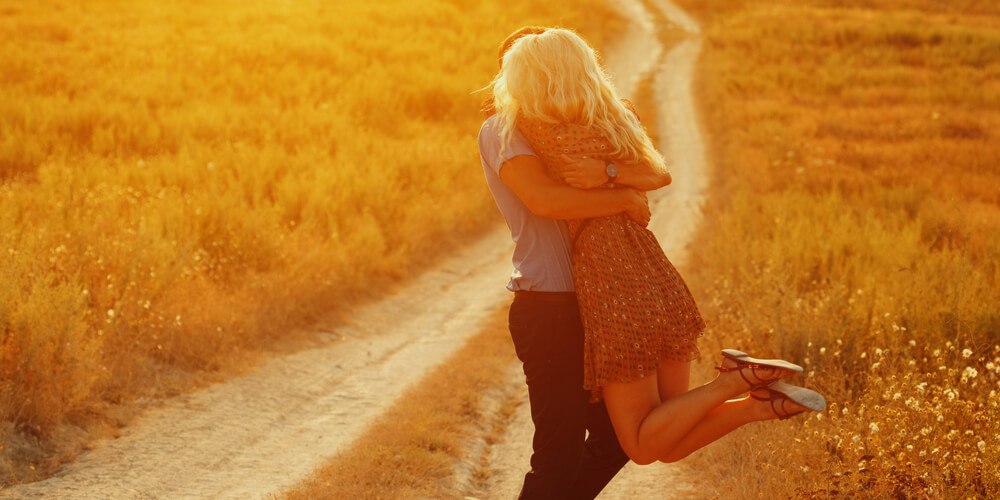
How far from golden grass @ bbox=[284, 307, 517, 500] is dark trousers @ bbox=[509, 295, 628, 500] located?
1742 mm

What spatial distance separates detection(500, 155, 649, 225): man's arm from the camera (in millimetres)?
3498

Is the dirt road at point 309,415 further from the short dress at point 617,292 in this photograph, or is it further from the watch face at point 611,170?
the watch face at point 611,170

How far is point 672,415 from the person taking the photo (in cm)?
353

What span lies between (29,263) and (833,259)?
281 inches

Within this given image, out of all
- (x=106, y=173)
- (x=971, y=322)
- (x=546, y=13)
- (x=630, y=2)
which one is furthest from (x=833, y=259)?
(x=630, y=2)

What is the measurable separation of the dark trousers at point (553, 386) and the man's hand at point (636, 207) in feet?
1.34

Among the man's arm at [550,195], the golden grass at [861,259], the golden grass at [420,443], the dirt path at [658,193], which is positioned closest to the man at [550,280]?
the man's arm at [550,195]

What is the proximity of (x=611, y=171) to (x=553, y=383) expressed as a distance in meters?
0.79

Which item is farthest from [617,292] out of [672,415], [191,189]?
[191,189]

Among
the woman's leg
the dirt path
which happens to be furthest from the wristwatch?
the dirt path

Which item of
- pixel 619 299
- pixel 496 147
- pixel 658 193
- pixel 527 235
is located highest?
pixel 496 147

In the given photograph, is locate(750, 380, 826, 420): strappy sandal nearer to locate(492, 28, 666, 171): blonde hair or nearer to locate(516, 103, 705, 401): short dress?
locate(516, 103, 705, 401): short dress

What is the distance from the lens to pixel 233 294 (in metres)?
8.86

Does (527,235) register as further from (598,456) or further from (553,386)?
(598,456)
